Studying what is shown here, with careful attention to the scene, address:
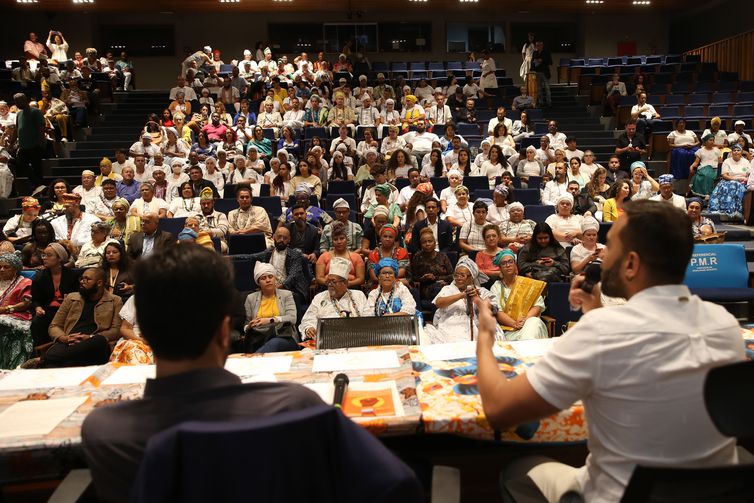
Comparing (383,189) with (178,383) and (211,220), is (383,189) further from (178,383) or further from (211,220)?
(178,383)

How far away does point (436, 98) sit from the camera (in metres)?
11.6

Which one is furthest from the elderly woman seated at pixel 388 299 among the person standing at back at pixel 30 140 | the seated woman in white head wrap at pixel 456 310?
the person standing at back at pixel 30 140

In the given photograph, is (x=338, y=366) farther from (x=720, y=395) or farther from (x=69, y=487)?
(x=720, y=395)

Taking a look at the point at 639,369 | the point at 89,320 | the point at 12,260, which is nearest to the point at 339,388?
the point at 639,369

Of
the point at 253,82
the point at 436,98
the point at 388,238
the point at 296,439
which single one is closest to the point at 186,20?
the point at 253,82

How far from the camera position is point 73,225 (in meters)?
6.77

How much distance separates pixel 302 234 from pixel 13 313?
2.53 metres

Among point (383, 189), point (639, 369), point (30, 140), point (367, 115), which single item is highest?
point (367, 115)

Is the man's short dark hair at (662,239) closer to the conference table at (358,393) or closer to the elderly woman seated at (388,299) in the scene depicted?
the conference table at (358,393)

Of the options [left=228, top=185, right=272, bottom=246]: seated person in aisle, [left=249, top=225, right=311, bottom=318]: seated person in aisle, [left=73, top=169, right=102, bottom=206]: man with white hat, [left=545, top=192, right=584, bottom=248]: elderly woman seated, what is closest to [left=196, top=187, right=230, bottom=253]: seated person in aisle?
[left=228, top=185, right=272, bottom=246]: seated person in aisle

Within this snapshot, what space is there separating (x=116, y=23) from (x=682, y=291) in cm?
1811

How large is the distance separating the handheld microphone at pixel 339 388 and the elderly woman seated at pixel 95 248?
4.43 metres

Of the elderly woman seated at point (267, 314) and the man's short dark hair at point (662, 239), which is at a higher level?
the man's short dark hair at point (662, 239)

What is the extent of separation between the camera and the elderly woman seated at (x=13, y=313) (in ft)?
15.0
